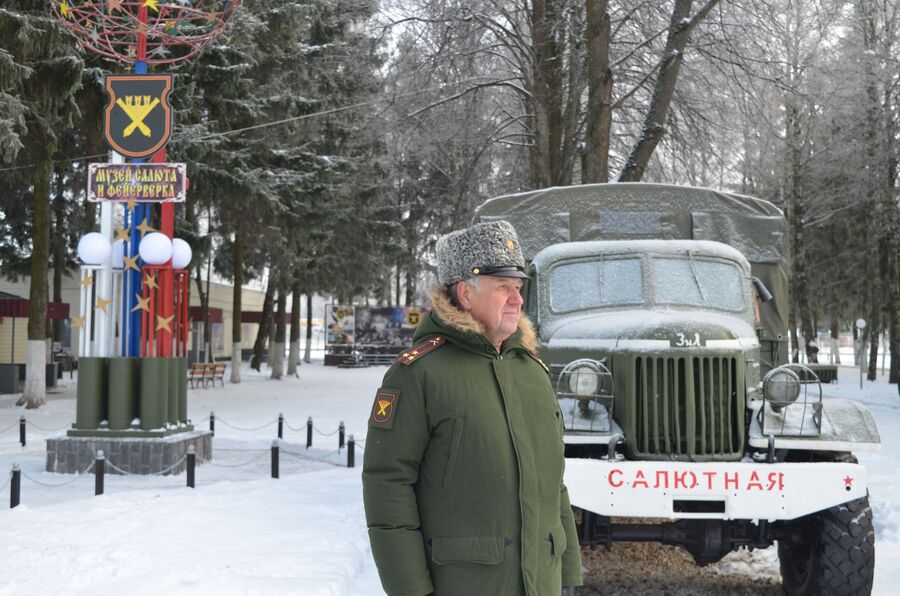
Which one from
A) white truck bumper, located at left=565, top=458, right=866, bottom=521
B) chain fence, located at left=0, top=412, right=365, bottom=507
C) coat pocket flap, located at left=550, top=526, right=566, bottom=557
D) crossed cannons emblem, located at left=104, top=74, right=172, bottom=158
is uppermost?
crossed cannons emblem, located at left=104, top=74, right=172, bottom=158

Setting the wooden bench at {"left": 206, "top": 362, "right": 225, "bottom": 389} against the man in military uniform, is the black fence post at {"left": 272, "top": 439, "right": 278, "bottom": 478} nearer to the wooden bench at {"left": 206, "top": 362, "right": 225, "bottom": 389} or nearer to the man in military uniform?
the man in military uniform

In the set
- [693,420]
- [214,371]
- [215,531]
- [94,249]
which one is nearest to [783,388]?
[693,420]

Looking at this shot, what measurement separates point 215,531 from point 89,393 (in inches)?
187

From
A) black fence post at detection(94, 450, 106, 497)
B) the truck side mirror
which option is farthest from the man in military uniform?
black fence post at detection(94, 450, 106, 497)

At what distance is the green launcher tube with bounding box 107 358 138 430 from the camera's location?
11.6m

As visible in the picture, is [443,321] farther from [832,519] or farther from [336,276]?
[336,276]

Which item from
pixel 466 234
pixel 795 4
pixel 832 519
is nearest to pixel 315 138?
pixel 795 4

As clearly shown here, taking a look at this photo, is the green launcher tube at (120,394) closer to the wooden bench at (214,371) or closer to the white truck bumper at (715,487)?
the white truck bumper at (715,487)

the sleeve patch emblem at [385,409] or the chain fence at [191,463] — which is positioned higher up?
the sleeve patch emblem at [385,409]

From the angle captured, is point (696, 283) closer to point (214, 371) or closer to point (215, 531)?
point (215, 531)

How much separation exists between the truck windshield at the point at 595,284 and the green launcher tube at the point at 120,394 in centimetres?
659

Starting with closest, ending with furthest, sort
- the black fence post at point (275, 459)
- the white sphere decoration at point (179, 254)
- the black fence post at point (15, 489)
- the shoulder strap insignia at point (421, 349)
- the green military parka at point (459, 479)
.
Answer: the green military parka at point (459, 479) < the shoulder strap insignia at point (421, 349) < the black fence post at point (15, 489) < the black fence post at point (275, 459) < the white sphere decoration at point (179, 254)

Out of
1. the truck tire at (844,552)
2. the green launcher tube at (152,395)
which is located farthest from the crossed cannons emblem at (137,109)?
the truck tire at (844,552)

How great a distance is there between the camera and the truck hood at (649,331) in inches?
237
